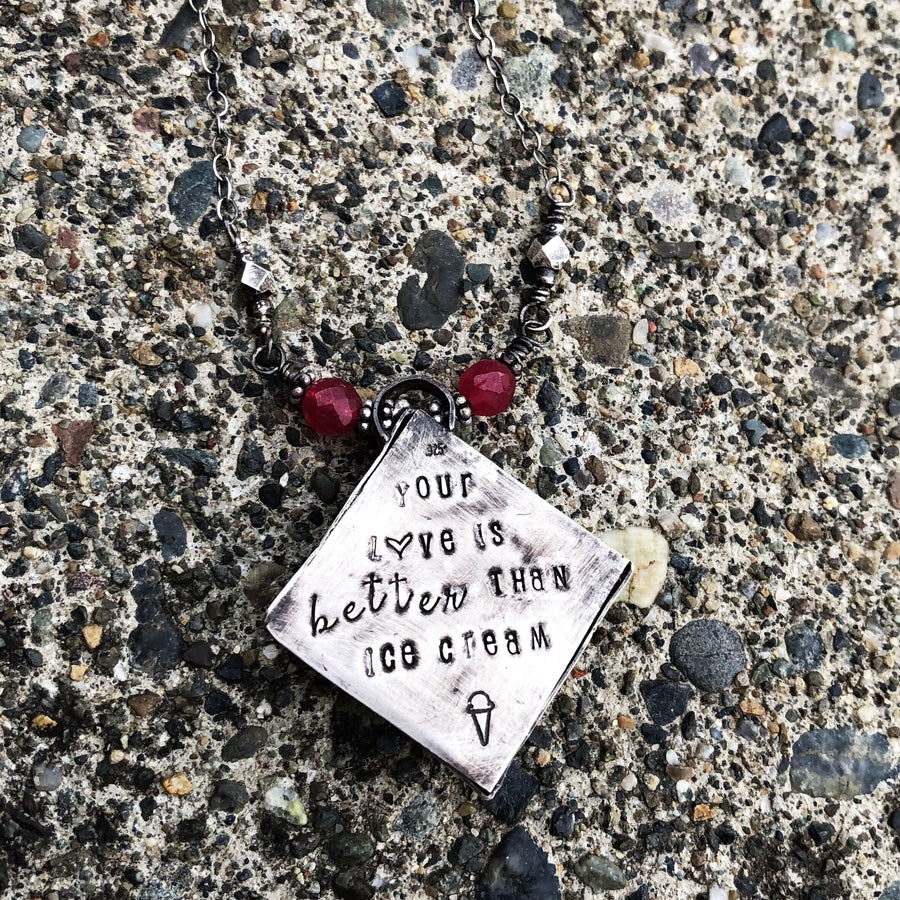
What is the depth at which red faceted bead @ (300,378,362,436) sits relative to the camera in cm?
191

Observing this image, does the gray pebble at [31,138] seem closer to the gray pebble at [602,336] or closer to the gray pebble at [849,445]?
the gray pebble at [602,336]

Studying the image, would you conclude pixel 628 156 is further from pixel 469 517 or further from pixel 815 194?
pixel 469 517

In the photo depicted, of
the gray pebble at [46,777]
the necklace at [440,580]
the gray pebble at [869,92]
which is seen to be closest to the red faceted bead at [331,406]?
the necklace at [440,580]

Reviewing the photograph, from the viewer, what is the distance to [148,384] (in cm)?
193

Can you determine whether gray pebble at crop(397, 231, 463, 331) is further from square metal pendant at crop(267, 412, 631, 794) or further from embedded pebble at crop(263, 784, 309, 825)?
embedded pebble at crop(263, 784, 309, 825)

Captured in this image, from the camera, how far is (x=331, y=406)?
6.25 feet

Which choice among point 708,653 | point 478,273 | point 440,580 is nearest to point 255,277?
point 478,273

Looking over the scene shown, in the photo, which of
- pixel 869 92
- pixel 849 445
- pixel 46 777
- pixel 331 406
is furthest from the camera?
pixel 869 92

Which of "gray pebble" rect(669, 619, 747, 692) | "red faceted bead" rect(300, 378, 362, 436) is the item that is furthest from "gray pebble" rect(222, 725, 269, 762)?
"gray pebble" rect(669, 619, 747, 692)

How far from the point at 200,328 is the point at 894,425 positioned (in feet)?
5.85

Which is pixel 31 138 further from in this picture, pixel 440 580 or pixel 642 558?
pixel 642 558

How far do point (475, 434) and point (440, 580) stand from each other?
409 mm

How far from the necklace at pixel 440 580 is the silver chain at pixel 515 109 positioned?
0.59 metres

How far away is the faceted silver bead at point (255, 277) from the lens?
1.99 meters
